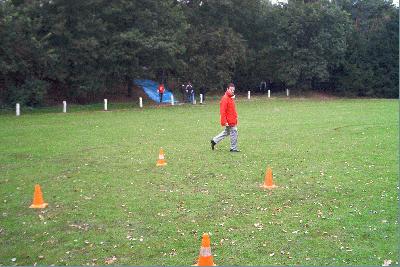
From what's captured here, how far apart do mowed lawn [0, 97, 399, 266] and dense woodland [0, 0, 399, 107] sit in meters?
16.3

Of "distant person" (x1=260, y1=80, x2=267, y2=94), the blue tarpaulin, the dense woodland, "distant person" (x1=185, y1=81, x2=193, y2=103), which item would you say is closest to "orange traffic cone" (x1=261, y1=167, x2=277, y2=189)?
the dense woodland

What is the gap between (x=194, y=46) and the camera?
1633 inches

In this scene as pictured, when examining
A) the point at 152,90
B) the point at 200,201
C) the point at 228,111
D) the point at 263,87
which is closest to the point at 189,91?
the point at 152,90

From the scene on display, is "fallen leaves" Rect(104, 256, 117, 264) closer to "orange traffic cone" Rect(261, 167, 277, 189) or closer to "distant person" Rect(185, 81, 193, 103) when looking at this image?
A: "orange traffic cone" Rect(261, 167, 277, 189)

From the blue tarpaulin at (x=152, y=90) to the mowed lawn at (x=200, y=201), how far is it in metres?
21.6

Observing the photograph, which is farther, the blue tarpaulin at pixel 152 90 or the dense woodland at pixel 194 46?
the blue tarpaulin at pixel 152 90

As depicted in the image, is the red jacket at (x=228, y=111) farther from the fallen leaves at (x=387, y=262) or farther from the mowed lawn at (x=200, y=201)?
the fallen leaves at (x=387, y=262)

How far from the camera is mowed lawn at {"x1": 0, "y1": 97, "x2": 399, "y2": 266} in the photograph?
6.60 metres

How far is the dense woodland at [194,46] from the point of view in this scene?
3278cm

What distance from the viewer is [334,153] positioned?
13.7 meters

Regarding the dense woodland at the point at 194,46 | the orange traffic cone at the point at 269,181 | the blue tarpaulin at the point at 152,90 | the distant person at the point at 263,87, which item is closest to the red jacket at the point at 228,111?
the orange traffic cone at the point at 269,181

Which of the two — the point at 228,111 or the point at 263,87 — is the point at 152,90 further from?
the point at 228,111

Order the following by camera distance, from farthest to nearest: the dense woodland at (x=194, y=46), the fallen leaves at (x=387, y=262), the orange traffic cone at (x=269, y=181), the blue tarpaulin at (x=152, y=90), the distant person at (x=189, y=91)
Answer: the blue tarpaulin at (x=152, y=90), the distant person at (x=189, y=91), the dense woodland at (x=194, y=46), the orange traffic cone at (x=269, y=181), the fallen leaves at (x=387, y=262)

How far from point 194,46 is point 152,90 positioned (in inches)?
208
